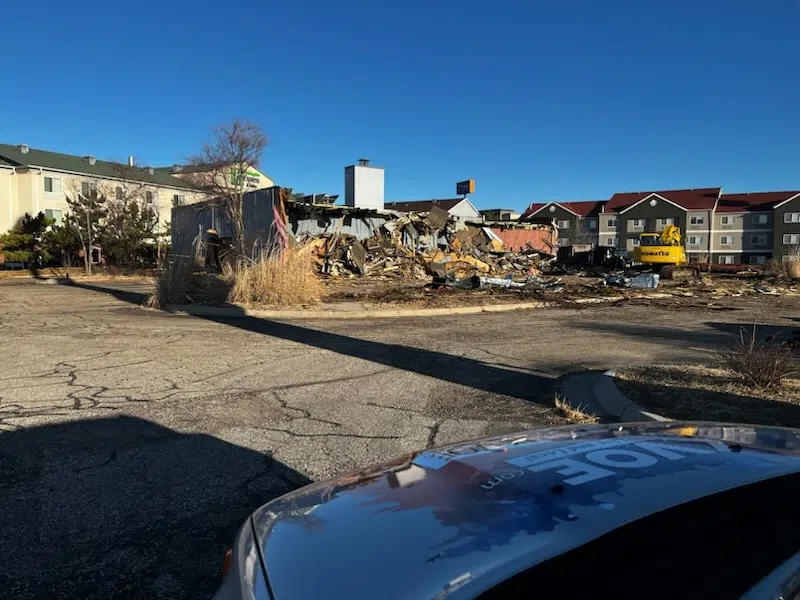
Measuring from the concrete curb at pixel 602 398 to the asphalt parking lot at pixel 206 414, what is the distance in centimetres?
33

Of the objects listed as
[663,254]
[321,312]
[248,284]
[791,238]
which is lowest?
[321,312]

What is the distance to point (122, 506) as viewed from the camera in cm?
365

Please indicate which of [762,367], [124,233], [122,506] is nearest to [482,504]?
[122,506]

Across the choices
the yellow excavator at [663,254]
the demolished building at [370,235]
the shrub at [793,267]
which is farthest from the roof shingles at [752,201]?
the demolished building at [370,235]

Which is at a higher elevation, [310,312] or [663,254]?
[663,254]

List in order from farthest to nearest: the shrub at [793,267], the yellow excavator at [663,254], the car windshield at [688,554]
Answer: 1. the yellow excavator at [663,254]
2. the shrub at [793,267]
3. the car windshield at [688,554]

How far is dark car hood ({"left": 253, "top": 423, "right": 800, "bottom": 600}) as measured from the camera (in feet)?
4.78

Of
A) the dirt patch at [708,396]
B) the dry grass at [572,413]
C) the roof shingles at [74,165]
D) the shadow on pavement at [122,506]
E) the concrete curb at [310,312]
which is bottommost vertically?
the shadow on pavement at [122,506]

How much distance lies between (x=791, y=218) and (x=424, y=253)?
7216 centimetres

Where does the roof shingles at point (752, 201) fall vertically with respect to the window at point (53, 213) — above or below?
above

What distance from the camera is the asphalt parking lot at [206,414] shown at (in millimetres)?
3189

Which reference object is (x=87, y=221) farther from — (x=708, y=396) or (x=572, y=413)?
(x=708, y=396)

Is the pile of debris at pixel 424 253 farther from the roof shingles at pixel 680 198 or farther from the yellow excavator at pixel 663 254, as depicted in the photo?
the roof shingles at pixel 680 198

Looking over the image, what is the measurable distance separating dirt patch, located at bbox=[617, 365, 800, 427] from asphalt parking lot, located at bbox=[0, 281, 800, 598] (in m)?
0.99
